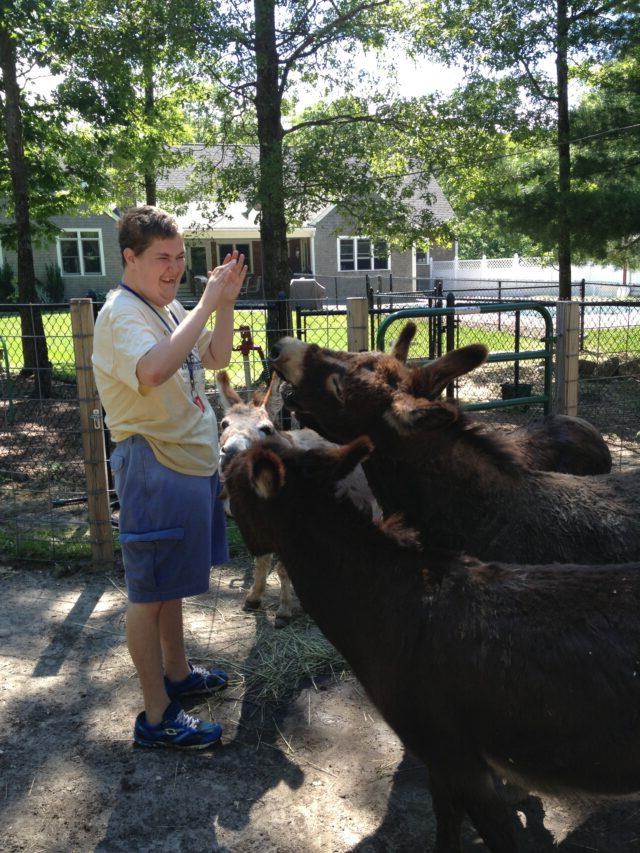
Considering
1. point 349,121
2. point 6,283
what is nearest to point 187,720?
point 349,121

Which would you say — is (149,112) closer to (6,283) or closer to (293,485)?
(293,485)

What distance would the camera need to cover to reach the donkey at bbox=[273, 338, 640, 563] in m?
3.20

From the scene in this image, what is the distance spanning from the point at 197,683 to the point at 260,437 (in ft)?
5.34

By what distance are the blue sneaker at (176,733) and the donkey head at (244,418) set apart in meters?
1.56

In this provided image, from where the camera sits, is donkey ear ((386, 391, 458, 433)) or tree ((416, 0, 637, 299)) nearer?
donkey ear ((386, 391, 458, 433))

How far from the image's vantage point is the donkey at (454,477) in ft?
10.5

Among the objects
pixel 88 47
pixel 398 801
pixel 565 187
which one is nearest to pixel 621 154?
pixel 565 187

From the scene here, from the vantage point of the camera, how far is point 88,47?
1102cm

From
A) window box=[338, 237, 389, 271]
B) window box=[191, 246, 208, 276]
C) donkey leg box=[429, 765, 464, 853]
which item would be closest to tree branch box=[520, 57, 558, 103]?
donkey leg box=[429, 765, 464, 853]

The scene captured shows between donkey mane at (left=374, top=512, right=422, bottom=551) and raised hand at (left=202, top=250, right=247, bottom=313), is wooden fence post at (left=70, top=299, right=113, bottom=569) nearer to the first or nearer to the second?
raised hand at (left=202, top=250, right=247, bottom=313)

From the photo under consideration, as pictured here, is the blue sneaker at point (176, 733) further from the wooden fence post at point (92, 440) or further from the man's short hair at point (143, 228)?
the wooden fence post at point (92, 440)

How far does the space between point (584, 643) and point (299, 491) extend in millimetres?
1172

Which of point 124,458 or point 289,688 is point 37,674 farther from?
point 124,458

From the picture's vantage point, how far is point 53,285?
34.0m
